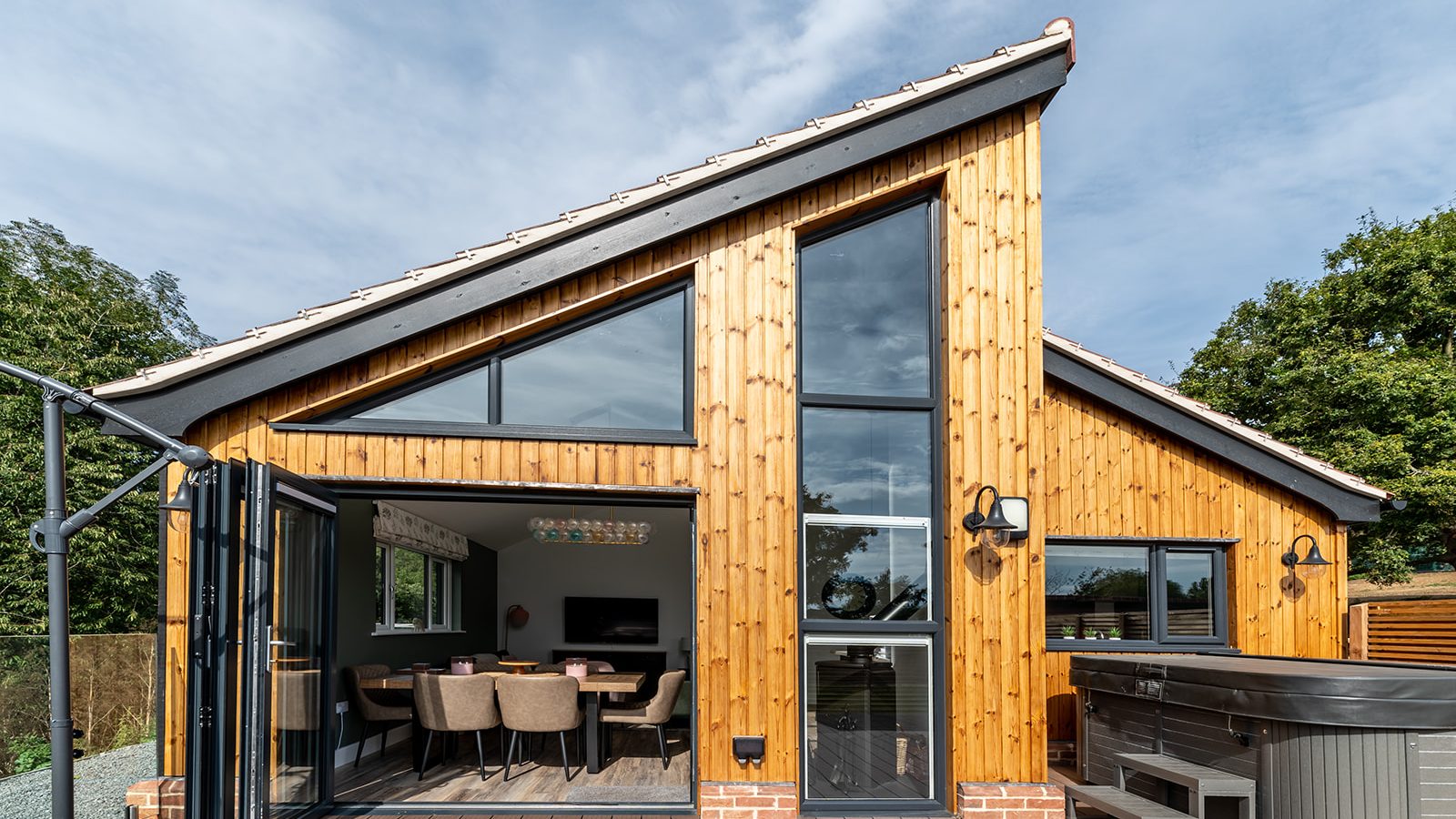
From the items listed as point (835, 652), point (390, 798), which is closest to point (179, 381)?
point (390, 798)

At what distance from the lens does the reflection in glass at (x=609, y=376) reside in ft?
16.9

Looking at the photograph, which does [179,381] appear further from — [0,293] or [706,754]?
[0,293]

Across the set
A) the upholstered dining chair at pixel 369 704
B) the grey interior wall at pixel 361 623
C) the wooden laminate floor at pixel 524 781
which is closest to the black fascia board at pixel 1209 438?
the wooden laminate floor at pixel 524 781

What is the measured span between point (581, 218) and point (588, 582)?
8726mm

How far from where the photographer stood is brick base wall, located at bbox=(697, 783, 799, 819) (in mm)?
4941

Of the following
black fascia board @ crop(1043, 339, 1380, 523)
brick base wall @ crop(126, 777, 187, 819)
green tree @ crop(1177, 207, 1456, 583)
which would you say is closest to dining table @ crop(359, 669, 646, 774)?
brick base wall @ crop(126, 777, 187, 819)

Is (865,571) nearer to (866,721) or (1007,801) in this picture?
(866,721)

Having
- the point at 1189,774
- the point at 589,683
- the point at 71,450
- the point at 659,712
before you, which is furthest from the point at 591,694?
the point at 71,450

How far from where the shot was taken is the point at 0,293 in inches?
576

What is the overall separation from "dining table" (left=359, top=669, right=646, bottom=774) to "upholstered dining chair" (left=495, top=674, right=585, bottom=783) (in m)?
0.17

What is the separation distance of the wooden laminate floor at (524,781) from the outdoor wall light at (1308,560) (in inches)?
194

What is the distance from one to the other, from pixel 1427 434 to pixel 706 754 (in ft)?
50.7

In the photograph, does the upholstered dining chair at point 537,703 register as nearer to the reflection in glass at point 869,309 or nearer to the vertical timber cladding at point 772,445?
the vertical timber cladding at point 772,445

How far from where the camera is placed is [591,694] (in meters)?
6.50
